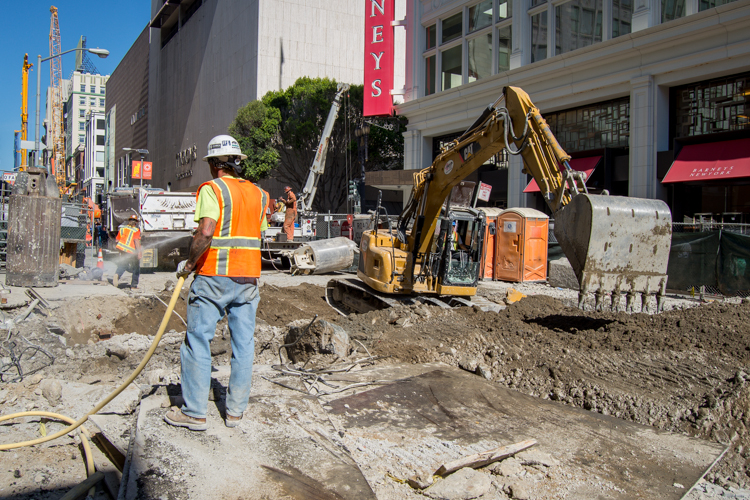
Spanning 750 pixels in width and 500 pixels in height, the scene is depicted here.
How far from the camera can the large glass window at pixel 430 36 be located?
82.1 feet

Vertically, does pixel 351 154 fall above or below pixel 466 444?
above

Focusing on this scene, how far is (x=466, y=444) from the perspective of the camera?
13.1ft

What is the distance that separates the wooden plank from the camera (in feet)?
11.3

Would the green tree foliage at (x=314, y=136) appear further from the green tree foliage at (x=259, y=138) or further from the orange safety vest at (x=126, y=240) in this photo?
the orange safety vest at (x=126, y=240)

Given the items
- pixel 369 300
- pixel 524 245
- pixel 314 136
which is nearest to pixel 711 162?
pixel 524 245

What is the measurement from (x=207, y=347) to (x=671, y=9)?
1760 cm

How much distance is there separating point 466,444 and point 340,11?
39.3 m

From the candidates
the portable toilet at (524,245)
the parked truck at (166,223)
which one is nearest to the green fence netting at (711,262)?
the portable toilet at (524,245)

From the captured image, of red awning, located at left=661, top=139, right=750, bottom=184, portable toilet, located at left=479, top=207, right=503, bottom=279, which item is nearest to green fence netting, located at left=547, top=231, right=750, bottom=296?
red awning, located at left=661, top=139, right=750, bottom=184

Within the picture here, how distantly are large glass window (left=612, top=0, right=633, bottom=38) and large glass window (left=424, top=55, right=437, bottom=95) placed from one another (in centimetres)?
897

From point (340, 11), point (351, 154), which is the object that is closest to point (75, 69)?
point (340, 11)

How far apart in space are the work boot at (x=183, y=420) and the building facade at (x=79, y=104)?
136209 mm

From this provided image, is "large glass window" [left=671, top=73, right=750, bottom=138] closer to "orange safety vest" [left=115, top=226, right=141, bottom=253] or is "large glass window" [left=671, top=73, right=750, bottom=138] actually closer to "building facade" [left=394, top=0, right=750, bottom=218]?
"building facade" [left=394, top=0, right=750, bottom=218]

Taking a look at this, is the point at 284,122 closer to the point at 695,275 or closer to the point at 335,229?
the point at 335,229
